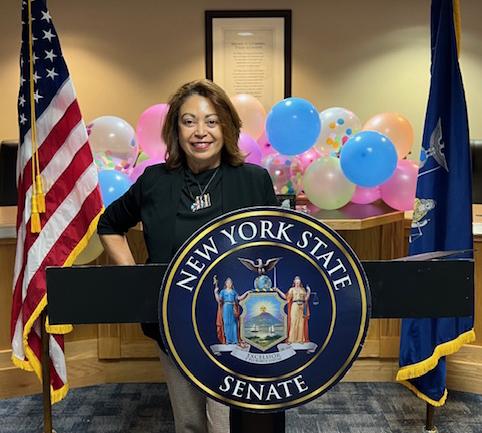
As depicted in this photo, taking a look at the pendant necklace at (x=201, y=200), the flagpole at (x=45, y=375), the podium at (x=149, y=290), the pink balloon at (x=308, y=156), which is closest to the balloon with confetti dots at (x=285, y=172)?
the pink balloon at (x=308, y=156)

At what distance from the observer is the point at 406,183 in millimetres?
2939

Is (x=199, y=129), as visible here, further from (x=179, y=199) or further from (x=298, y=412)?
(x=298, y=412)

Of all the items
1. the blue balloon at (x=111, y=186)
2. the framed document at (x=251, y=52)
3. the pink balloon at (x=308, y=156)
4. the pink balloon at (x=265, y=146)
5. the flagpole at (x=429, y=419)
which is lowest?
the flagpole at (x=429, y=419)

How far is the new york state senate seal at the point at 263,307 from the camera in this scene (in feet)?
2.54

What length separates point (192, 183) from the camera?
4.60ft

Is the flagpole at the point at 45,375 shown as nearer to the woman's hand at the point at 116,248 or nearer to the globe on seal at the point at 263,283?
the woman's hand at the point at 116,248

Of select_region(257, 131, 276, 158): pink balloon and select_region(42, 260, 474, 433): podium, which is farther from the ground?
select_region(257, 131, 276, 158): pink balloon

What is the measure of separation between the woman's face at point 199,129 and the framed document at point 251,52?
3736mm

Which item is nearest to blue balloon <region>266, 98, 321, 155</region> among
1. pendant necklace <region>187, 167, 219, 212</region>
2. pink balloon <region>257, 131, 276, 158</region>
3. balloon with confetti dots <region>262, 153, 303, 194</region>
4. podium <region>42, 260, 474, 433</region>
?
balloon with confetti dots <region>262, 153, 303, 194</region>

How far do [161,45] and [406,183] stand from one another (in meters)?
2.81

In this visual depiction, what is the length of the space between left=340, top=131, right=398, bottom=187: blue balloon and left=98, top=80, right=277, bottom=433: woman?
1317 millimetres

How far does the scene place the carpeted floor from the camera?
2456 millimetres

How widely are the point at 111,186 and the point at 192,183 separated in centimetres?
122

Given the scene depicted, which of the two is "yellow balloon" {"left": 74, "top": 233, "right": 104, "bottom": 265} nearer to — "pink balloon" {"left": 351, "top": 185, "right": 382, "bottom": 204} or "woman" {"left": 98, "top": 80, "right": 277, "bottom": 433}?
"woman" {"left": 98, "top": 80, "right": 277, "bottom": 433}
